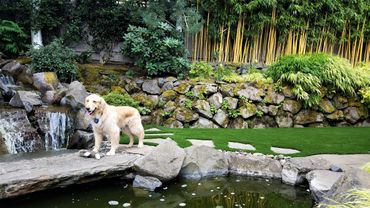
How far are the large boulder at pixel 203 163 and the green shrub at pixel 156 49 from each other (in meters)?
3.71

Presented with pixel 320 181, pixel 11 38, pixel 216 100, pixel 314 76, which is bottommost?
Answer: pixel 320 181

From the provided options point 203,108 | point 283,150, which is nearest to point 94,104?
point 283,150

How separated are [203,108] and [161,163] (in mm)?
3490

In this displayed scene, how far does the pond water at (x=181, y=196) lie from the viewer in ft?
14.6

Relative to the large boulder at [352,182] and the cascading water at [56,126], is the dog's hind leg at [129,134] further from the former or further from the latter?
Result: the large boulder at [352,182]

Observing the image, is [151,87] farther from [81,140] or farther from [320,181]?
[320,181]

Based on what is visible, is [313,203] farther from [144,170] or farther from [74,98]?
[74,98]

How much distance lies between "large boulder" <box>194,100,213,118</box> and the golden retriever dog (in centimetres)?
288

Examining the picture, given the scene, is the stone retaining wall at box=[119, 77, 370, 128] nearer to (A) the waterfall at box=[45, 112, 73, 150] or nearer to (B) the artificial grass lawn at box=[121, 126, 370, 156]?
(B) the artificial grass lawn at box=[121, 126, 370, 156]

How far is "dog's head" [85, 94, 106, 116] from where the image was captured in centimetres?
489

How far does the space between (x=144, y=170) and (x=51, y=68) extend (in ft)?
15.6

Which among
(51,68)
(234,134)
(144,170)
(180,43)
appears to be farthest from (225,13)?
(144,170)

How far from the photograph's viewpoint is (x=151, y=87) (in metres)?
8.82

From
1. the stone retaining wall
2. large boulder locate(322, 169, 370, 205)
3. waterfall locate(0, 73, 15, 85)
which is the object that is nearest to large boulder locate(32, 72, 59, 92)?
waterfall locate(0, 73, 15, 85)
